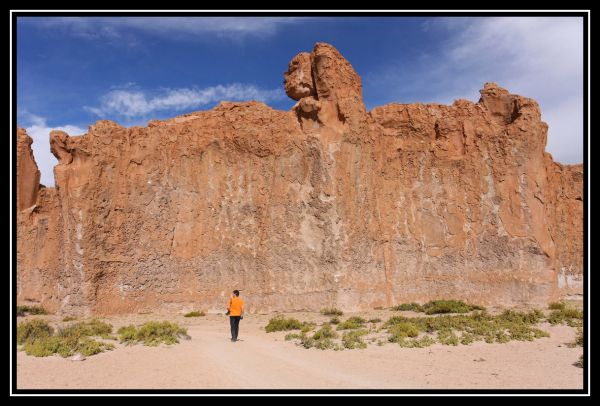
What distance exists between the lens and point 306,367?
1003 cm

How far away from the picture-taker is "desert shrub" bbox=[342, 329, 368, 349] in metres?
12.9

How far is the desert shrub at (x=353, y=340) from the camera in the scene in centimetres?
1289

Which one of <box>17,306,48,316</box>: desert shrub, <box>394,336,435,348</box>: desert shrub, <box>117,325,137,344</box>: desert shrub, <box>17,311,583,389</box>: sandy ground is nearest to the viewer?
<box>17,311,583,389</box>: sandy ground

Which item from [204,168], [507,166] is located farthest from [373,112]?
[204,168]

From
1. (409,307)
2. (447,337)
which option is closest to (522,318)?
(447,337)

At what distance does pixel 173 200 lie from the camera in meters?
25.6

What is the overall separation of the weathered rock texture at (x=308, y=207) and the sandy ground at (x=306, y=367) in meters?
10.9

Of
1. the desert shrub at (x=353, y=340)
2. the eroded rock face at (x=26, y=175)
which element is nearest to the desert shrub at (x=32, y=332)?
the desert shrub at (x=353, y=340)

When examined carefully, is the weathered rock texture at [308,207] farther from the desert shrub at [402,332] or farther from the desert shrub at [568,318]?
the desert shrub at [402,332]

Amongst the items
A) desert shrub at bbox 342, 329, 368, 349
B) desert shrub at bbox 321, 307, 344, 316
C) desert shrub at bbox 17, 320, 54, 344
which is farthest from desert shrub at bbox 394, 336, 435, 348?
desert shrub at bbox 17, 320, 54, 344

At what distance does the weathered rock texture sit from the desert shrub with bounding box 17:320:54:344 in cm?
1085

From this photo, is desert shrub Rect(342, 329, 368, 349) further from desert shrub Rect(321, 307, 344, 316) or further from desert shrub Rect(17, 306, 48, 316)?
desert shrub Rect(17, 306, 48, 316)
